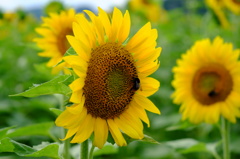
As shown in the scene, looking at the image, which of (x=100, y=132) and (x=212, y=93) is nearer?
(x=100, y=132)

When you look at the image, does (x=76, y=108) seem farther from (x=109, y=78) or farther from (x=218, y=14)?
(x=218, y=14)

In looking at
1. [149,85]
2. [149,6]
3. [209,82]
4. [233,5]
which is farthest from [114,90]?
[149,6]

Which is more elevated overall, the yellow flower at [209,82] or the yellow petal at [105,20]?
the yellow petal at [105,20]

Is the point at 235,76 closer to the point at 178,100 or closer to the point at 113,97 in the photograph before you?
the point at 178,100

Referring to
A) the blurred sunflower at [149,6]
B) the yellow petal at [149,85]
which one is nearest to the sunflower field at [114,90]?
the yellow petal at [149,85]

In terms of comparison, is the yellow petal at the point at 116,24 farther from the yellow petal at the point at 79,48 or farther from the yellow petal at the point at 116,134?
the yellow petal at the point at 116,134

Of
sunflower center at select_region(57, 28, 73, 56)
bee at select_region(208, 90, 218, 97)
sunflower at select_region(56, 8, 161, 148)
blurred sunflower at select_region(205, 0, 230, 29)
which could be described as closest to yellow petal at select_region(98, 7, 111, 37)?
sunflower at select_region(56, 8, 161, 148)
